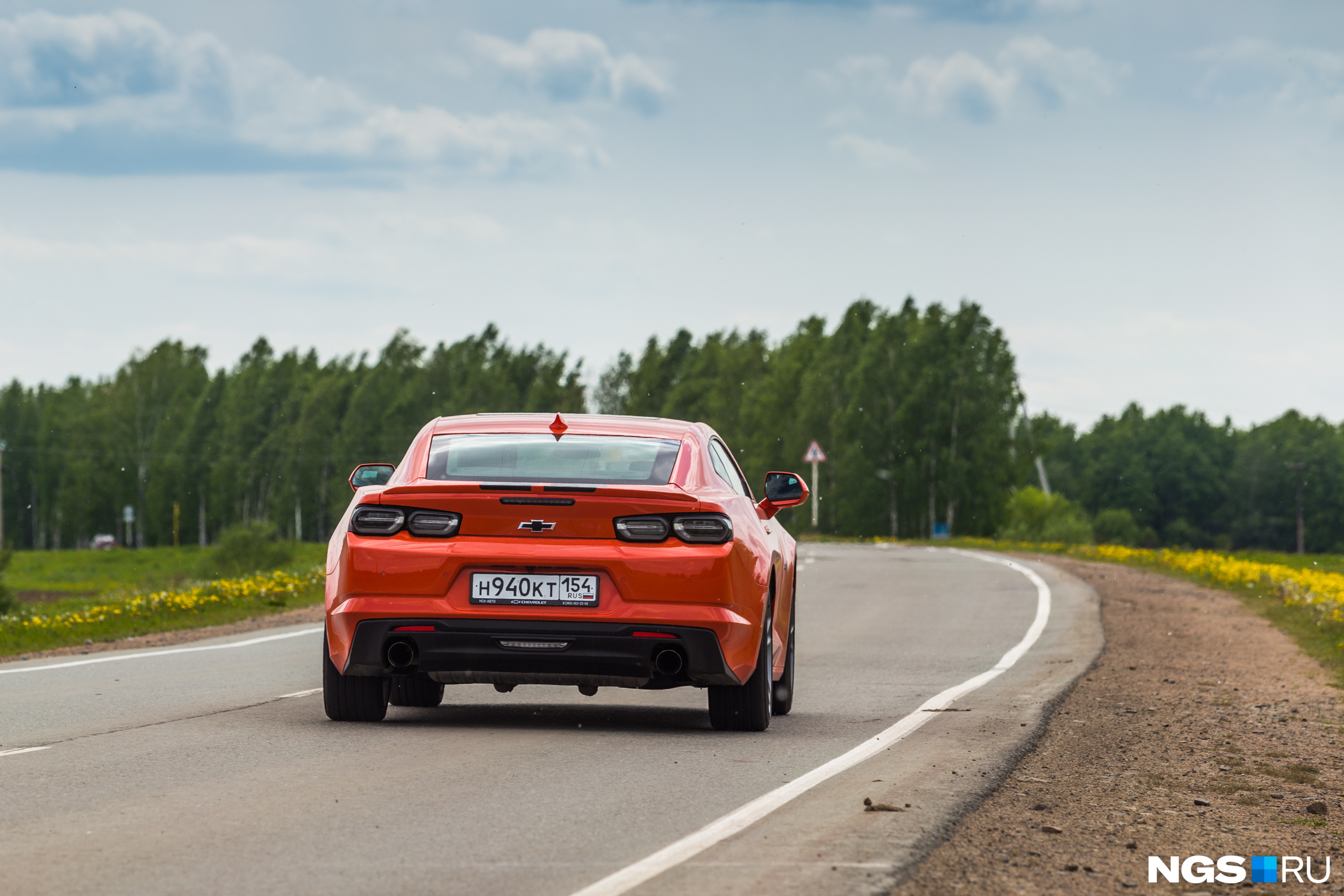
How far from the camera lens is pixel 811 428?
92375 millimetres

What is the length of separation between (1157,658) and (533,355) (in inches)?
4241

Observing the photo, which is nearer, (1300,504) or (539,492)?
(539,492)

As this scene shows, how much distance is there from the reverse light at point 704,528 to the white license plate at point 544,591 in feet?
1.58

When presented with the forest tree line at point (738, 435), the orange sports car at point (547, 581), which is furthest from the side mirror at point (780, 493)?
the forest tree line at point (738, 435)

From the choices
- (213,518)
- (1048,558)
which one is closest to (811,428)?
(213,518)

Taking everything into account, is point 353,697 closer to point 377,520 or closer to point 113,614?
point 377,520

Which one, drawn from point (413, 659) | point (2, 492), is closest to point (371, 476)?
point (413, 659)

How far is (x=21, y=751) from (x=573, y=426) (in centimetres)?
315

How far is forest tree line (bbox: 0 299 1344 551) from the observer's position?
→ 86750mm

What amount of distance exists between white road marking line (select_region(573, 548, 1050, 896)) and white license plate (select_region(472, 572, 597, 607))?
54.5 inches

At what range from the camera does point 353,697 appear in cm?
891

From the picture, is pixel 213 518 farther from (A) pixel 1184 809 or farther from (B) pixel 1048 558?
(A) pixel 1184 809

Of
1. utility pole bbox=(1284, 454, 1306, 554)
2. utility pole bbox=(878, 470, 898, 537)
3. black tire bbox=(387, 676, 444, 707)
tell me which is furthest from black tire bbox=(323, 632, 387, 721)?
utility pole bbox=(1284, 454, 1306, 554)

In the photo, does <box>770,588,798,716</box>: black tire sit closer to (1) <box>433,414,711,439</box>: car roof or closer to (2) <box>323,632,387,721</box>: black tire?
(1) <box>433,414,711,439</box>: car roof
